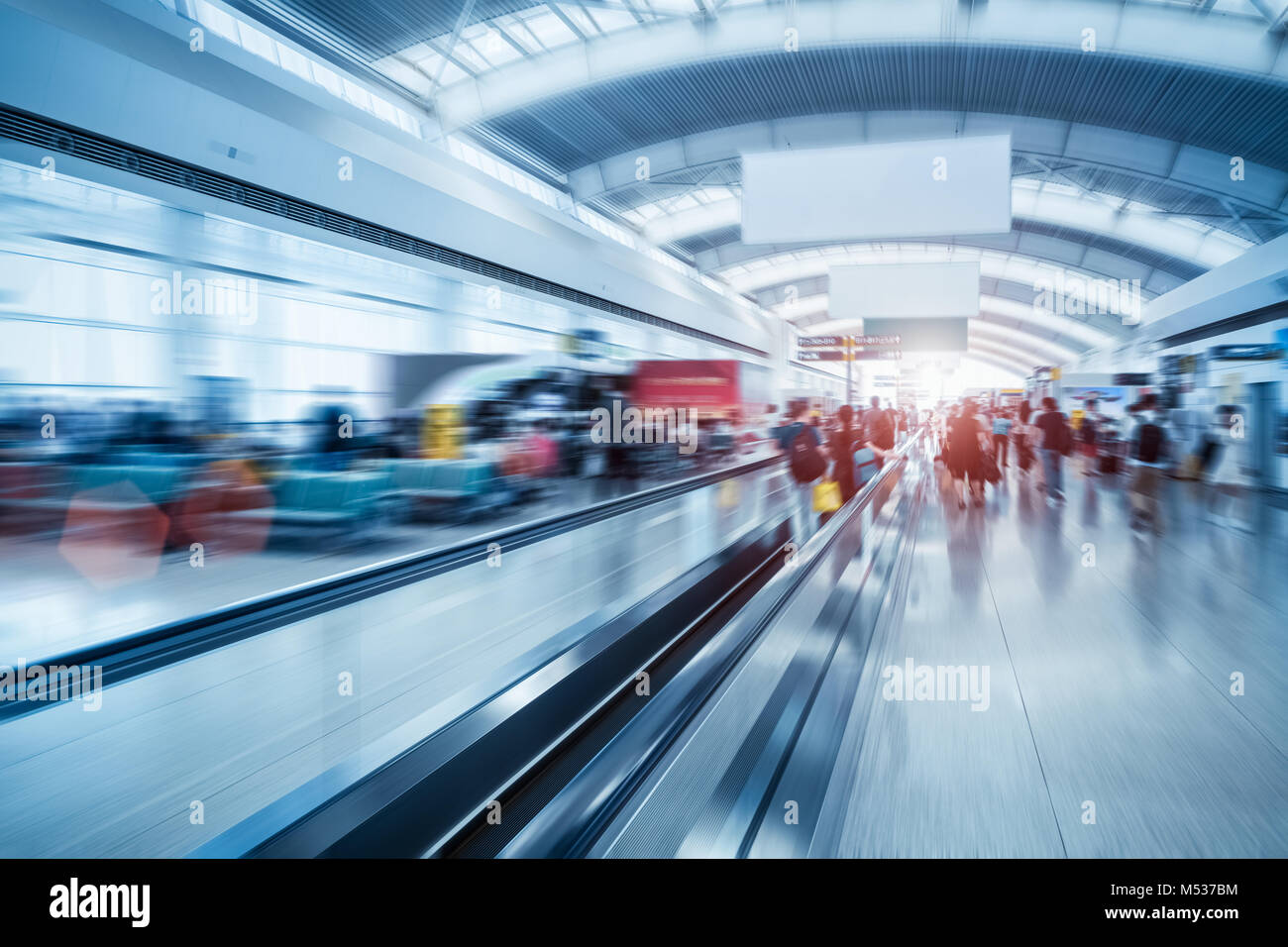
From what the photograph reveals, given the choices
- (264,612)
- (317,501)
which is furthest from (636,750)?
(317,501)

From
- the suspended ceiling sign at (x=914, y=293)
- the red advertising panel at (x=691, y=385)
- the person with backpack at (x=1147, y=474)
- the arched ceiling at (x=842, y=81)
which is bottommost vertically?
the person with backpack at (x=1147, y=474)

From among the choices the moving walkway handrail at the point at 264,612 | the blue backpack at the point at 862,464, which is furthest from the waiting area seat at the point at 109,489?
the blue backpack at the point at 862,464

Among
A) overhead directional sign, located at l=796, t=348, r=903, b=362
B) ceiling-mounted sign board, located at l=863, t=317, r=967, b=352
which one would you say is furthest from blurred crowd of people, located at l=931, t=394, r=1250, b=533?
overhead directional sign, located at l=796, t=348, r=903, b=362

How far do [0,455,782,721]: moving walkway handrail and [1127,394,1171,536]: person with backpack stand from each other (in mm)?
8342

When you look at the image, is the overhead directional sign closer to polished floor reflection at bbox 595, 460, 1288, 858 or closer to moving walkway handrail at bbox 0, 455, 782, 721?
moving walkway handrail at bbox 0, 455, 782, 721

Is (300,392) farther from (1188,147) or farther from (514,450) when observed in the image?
(1188,147)

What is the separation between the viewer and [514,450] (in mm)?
11469

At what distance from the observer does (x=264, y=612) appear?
5484 millimetres

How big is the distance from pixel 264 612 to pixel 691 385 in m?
14.6

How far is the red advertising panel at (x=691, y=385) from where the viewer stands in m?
17.3

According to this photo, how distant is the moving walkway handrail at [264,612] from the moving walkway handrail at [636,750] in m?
3.11

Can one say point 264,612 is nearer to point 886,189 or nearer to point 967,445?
point 886,189

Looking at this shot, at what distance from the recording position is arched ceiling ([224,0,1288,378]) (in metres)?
12.5

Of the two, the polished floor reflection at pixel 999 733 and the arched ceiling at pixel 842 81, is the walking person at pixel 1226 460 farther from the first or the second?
the polished floor reflection at pixel 999 733
